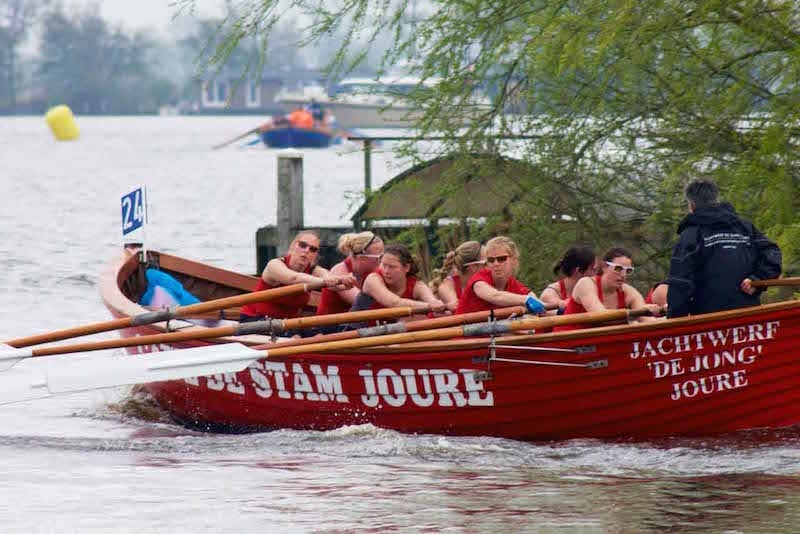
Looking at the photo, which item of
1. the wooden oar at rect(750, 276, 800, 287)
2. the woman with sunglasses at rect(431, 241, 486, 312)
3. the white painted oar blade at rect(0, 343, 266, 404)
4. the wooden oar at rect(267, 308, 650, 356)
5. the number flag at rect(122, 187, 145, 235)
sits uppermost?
the number flag at rect(122, 187, 145, 235)

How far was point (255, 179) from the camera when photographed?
209 ft

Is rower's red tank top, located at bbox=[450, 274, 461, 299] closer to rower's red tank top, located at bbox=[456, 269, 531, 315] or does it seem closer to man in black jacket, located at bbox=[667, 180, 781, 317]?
rower's red tank top, located at bbox=[456, 269, 531, 315]

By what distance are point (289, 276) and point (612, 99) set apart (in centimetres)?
388

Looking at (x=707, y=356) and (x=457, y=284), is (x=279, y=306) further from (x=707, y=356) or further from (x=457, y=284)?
(x=707, y=356)

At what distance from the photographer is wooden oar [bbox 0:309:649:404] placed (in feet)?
35.5

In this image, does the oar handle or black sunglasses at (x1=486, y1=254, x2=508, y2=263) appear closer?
black sunglasses at (x1=486, y1=254, x2=508, y2=263)

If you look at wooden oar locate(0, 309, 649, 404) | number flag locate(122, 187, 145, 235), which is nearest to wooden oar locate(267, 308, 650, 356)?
wooden oar locate(0, 309, 649, 404)

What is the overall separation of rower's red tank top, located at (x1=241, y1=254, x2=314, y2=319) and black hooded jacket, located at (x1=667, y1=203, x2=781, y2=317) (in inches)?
135

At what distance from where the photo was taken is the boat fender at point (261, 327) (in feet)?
38.1

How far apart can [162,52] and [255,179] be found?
12410cm

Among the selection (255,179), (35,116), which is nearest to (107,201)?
(255,179)

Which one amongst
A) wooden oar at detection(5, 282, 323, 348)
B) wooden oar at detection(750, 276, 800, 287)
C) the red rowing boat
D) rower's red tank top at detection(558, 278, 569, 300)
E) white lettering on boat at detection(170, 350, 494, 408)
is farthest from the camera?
wooden oar at detection(5, 282, 323, 348)

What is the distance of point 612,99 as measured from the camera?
1471 cm

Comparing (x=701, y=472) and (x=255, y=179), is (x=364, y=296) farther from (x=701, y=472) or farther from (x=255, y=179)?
(x=255, y=179)
